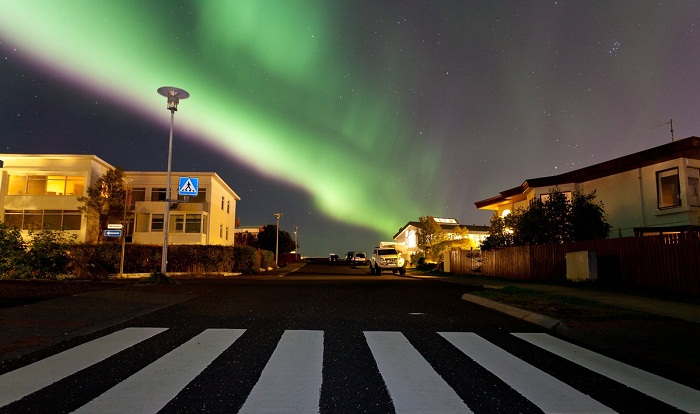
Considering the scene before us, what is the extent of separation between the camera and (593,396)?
454cm

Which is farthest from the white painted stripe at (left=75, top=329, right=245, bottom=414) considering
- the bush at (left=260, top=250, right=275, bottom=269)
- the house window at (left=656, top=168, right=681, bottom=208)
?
the bush at (left=260, top=250, right=275, bottom=269)

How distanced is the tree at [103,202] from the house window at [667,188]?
39241 millimetres

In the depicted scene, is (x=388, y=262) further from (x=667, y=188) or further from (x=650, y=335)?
(x=650, y=335)

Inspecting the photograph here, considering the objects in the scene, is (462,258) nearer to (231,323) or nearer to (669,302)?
(669,302)

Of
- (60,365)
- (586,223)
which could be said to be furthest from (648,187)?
(60,365)

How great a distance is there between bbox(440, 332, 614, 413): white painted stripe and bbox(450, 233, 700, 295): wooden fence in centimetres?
1034

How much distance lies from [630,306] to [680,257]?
4.76m

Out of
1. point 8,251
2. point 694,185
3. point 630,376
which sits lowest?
point 630,376

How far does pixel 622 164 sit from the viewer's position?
25750 millimetres

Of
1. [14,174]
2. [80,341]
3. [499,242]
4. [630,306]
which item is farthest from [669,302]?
[14,174]

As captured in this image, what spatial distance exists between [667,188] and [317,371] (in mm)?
24907

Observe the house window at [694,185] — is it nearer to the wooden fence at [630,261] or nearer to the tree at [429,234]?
the wooden fence at [630,261]

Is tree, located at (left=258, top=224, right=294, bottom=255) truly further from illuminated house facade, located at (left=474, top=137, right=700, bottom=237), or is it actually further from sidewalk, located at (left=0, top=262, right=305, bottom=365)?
sidewalk, located at (left=0, top=262, right=305, bottom=365)

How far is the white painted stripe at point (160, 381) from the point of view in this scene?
406 centimetres
